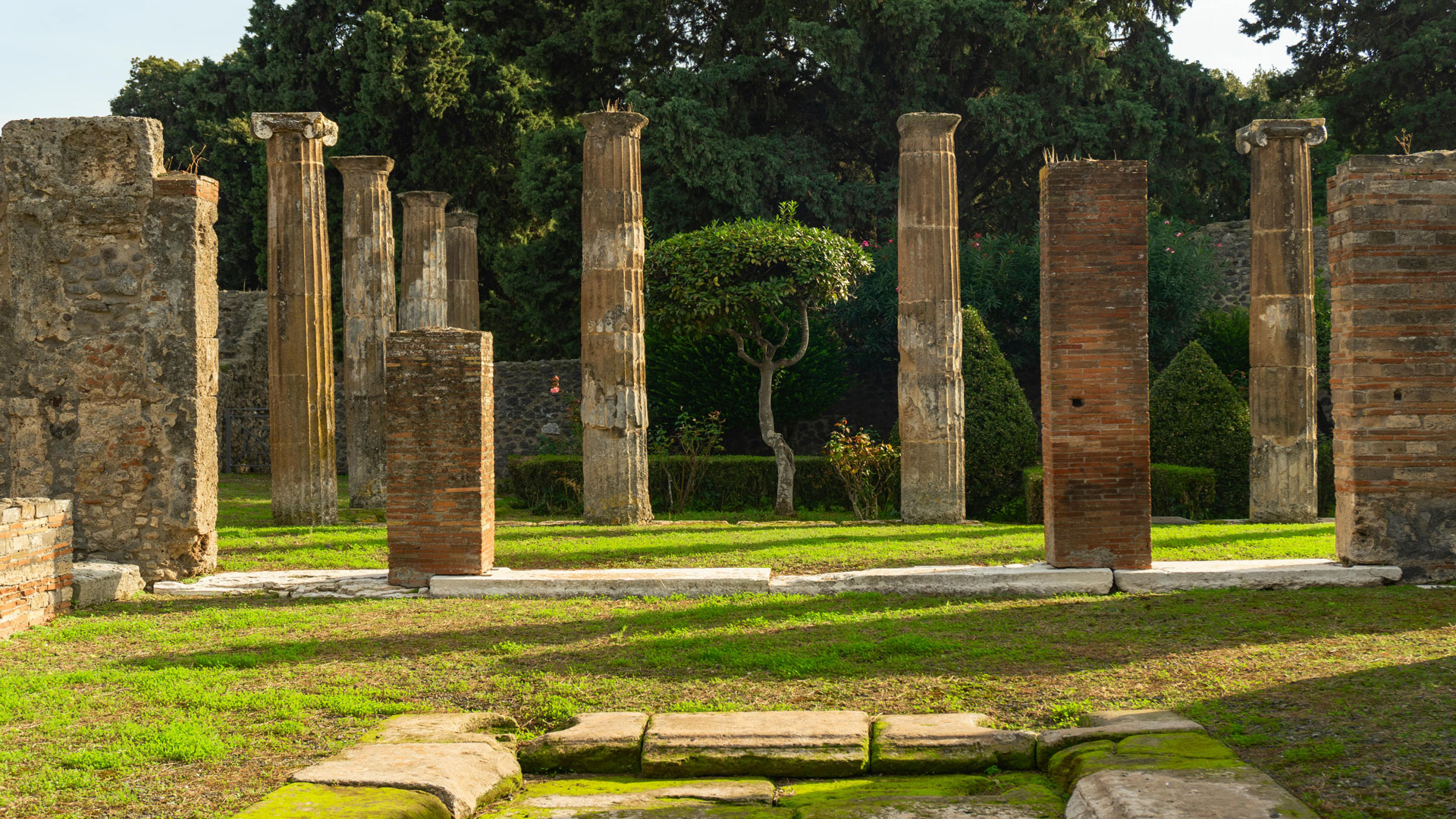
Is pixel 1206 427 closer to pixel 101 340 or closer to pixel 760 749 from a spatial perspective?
pixel 760 749

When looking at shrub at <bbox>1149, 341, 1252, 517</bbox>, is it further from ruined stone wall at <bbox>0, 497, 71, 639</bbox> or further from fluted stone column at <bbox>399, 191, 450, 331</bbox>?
ruined stone wall at <bbox>0, 497, 71, 639</bbox>

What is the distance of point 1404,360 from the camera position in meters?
8.54

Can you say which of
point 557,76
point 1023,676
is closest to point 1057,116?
point 557,76

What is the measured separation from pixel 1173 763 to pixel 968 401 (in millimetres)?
10905

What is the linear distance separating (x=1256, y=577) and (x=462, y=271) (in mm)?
14290

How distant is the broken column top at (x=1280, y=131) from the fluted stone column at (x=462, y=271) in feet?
38.7

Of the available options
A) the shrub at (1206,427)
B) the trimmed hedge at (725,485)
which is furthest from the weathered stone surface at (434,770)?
the shrub at (1206,427)

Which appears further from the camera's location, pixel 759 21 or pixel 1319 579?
pixel 759 21

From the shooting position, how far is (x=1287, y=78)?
23938 millimetres

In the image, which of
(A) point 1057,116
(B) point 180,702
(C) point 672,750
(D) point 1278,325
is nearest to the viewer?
(C) point 672,750

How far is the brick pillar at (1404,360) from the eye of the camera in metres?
8.51

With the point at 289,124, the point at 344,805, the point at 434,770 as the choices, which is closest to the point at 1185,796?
the point at 434,770

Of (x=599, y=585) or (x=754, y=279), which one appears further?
(x=754, y=279)

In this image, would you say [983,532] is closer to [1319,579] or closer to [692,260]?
[1319,579]
